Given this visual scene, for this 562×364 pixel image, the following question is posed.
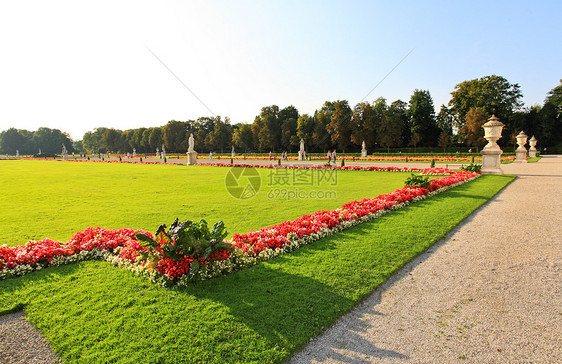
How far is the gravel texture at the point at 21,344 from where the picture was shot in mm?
2680

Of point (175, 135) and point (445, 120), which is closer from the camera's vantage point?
point (445, 120)

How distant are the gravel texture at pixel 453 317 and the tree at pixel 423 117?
2308 inches

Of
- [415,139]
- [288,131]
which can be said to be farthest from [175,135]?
[415,139]

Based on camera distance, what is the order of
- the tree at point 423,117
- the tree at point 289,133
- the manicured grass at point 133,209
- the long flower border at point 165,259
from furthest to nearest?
the tree at point 289,133, the tree at point 423,117, the manicured grass at point 133,209, the long flower border at point 165,259

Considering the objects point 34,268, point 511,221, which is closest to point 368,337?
point 34,268

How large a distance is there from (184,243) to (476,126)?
5533 centimetres

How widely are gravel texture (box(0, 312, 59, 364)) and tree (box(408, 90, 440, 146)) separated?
62.8m

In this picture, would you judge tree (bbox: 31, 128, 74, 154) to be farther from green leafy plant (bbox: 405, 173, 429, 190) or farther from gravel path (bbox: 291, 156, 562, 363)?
gravel path (bbox: 291, 156, 562, 363)

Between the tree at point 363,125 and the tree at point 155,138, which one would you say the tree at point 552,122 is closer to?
the tree at point 363,125

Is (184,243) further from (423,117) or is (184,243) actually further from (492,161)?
(423,117)

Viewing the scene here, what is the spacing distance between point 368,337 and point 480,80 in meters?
64.5

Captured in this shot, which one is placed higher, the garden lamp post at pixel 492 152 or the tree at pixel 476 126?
the tree at pixel 476 126

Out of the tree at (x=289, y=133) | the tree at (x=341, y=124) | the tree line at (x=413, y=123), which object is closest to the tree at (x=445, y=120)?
the tree line at (x=413, y=123)

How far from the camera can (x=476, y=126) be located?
47.5m
